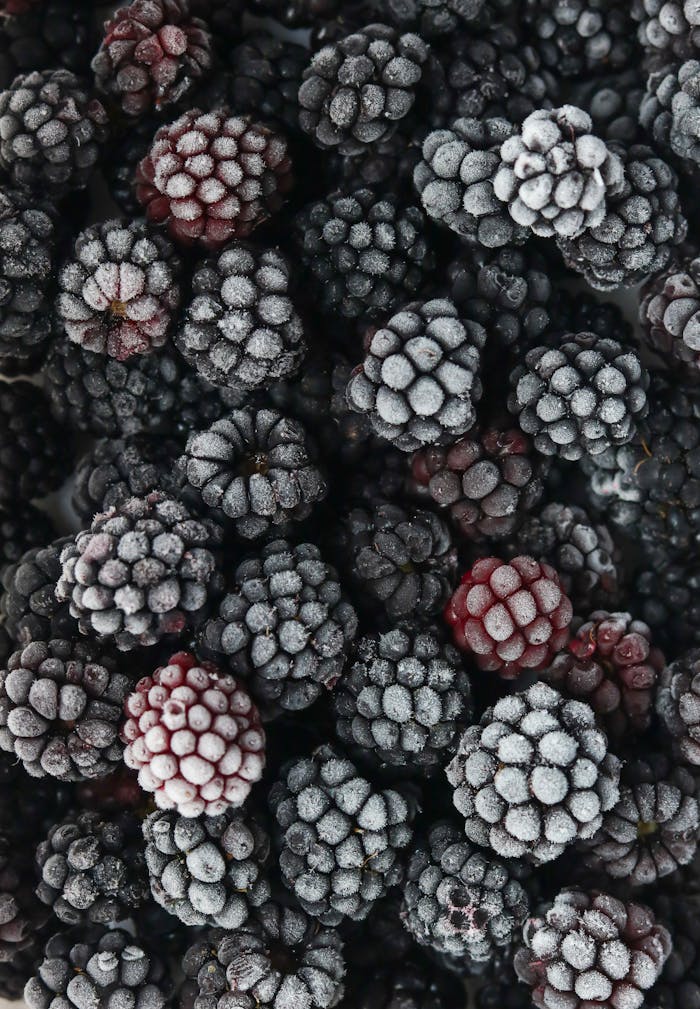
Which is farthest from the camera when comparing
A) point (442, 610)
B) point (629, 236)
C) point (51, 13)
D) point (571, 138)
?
point (51, 13)

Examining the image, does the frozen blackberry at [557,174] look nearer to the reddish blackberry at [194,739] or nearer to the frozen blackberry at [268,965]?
the reddish blackberry at [194,739]

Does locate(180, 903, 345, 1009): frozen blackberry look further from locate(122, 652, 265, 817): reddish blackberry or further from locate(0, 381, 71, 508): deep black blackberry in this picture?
locate(0, 381, 71, 508): deep black blackberry

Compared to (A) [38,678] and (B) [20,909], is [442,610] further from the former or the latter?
(B) [20,909]

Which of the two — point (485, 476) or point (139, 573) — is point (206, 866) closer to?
point (139, 573)

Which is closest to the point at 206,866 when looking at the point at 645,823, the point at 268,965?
the point at 268,965

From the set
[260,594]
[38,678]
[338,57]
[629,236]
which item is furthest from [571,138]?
[38,678]

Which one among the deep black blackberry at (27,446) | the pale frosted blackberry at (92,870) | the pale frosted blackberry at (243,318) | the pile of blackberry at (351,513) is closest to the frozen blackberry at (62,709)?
the pile of blackberry at (351,513)
